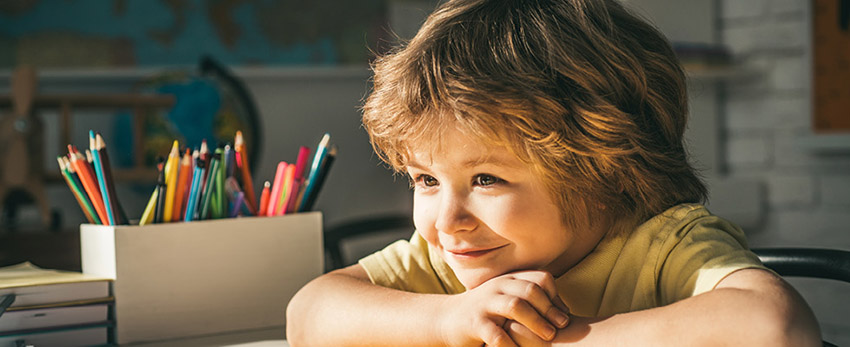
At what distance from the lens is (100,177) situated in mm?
651

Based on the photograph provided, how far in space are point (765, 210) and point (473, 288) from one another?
2112 millimetres

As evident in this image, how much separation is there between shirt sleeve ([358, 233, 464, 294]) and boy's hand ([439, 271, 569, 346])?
157 millimetres

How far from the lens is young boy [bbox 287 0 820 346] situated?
0.51m

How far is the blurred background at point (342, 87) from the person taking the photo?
215 centimetres

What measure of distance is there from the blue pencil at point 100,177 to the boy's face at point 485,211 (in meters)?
0.27

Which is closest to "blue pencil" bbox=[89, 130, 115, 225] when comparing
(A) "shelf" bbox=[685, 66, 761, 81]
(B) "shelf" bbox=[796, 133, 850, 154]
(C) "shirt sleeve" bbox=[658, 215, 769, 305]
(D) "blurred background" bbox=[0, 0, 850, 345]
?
(C) "shirt sleeve" bbox=[658, 215, 769, 305]

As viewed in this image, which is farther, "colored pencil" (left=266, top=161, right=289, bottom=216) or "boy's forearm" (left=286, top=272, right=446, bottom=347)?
"colored pencil" (left=266, top=161, right=289, bottom=216)

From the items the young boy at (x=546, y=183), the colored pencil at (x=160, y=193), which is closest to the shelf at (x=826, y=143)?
the young boy at (x=546, y=183)

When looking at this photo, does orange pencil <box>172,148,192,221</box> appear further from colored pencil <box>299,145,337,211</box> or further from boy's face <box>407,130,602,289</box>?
boy's face <box>407,130,602,289</box>

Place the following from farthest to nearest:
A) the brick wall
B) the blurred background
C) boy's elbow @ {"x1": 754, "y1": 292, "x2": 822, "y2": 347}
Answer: the brick wall < the blurred background < boy's elbow @ {"x1": 754, "y1": 292, "x2": 822, "y2": 347}

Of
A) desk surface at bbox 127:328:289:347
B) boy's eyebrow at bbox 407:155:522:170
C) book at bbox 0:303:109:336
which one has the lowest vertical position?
desk surface at bbox 127:328:289:347

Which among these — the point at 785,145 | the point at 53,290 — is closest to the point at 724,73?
the point at 785,145

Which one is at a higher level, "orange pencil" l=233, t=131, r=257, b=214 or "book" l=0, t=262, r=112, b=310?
"orange pencil" l=233, t=131, r=257, b=214

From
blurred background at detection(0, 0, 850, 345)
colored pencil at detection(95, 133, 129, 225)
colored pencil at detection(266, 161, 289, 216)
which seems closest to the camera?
colored pencil at detection(95, 133, 129, 225)
